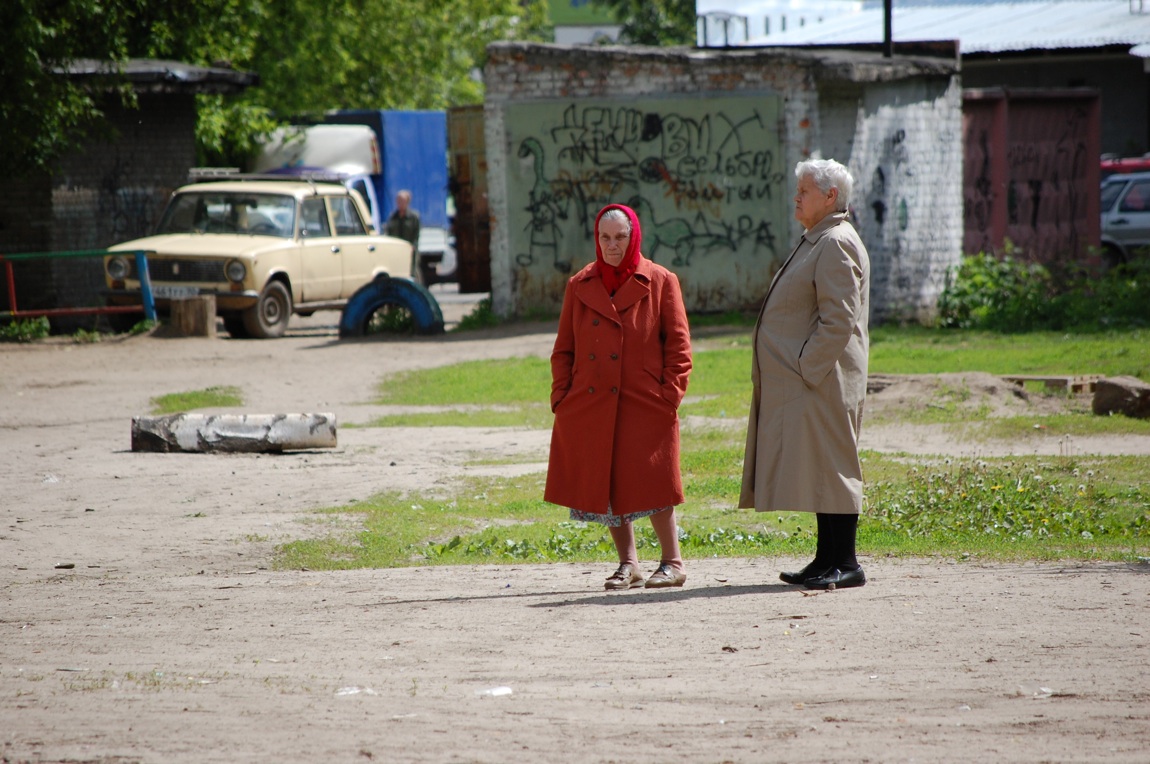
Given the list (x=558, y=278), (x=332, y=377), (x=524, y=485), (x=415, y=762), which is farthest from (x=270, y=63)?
(x=415, y=762)

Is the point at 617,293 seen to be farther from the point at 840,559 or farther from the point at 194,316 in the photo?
the point at 194,316

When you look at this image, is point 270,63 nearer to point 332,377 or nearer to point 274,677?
point 332,377

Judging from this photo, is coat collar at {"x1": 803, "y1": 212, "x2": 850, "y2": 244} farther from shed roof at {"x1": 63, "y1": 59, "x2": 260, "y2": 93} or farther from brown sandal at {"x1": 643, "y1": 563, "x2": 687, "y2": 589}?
shed roof at {"x1": 63, "y1": 59, "x2": 260, "y2": 93}

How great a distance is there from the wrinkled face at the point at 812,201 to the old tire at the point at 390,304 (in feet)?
40.0

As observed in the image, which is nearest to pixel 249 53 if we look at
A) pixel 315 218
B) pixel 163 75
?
pixel 163 75

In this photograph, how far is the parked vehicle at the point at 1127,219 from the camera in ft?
75.6

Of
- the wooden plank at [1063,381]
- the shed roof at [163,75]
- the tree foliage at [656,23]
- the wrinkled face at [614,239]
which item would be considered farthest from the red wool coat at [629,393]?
the tree foliage at [656,23]

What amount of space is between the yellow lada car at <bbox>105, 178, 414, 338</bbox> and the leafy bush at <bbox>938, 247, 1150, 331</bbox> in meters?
7.74

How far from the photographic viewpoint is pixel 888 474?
902 cm

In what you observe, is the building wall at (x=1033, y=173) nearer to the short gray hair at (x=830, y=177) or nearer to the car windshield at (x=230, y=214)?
the car windshield at (x=230, y=214)

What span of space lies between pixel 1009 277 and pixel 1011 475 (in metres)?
9.90

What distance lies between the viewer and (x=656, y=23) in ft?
169

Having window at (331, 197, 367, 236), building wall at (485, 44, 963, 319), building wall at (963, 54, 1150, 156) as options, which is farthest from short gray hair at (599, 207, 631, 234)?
building wall at (963, 54, 1150, 156)

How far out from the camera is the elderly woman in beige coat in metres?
5.63
